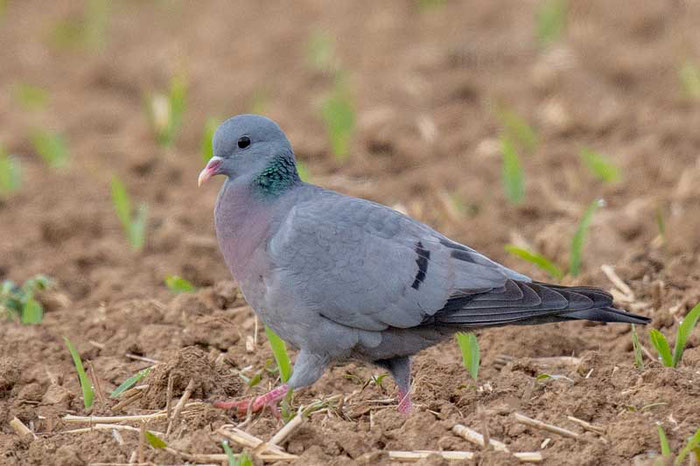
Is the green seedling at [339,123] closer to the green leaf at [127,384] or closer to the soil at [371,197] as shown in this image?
the soil at [371,197]

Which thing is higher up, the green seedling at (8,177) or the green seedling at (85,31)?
the green seedling at (85,31)

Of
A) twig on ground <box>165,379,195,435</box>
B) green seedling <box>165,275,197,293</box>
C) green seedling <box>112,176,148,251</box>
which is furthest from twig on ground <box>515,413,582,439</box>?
green seedling <box>112,176,148,251</box>

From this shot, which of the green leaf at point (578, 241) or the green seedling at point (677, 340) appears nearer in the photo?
the green seedling at point (677, 340)

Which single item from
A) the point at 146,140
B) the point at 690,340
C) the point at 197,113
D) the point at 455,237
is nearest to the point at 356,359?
the point at 690,340

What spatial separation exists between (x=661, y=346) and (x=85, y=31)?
8473mm

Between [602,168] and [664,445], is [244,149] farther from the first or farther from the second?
[602,168]

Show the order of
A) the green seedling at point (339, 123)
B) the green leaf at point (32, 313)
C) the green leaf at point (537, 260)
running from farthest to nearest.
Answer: the green seedling at point (339, 123)
the green leaf at point (32, 313)
the green leaf at point (537, 260)

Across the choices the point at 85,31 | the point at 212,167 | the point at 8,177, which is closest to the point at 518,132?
the point at 8,177

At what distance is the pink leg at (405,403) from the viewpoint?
4.58 metres

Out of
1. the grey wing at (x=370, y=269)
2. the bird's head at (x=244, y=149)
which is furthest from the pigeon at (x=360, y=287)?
the bird's head at (x=244, y=149)

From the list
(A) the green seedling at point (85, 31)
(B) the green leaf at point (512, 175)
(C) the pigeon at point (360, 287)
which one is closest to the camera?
(C) the pigeon at point (360, 287)

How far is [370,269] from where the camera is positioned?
4.63 m

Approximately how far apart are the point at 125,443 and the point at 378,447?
38.3 inches

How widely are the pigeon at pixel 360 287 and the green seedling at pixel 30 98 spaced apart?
17.6 ft
